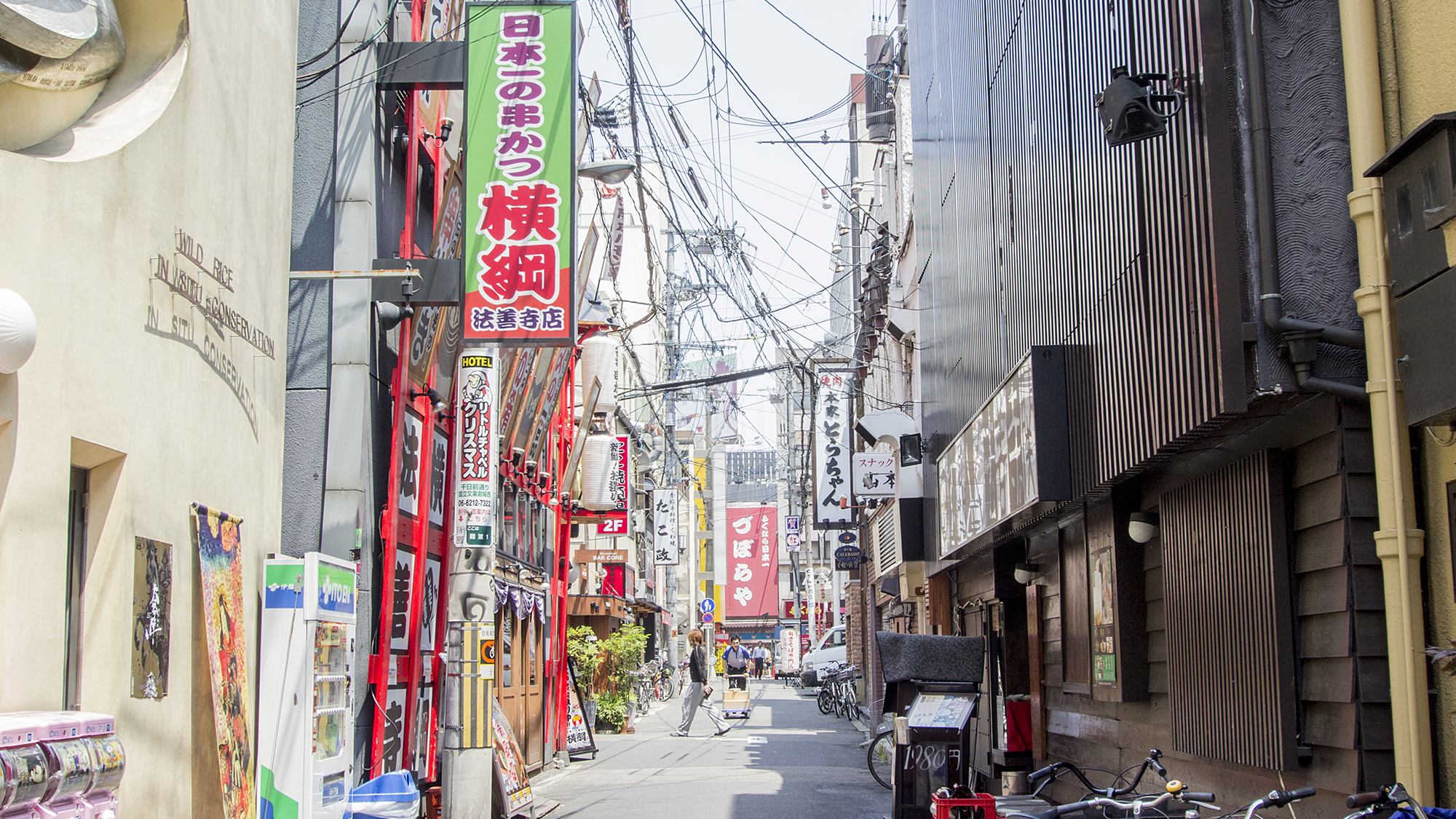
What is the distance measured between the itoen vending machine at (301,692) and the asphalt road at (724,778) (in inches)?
196

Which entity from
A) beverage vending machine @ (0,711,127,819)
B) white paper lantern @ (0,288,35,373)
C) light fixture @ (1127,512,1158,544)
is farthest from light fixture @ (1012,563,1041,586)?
white paper lantern @ (0,288,35,373)

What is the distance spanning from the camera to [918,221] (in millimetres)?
20953

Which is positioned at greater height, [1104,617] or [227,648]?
[1104,617]

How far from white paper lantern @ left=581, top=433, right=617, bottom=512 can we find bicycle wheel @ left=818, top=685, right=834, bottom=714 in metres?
12.0

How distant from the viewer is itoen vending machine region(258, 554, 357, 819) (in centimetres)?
A: 834

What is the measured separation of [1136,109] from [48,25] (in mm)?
5804

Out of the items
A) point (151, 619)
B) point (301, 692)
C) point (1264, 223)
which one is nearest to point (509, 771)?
point (301, 692)

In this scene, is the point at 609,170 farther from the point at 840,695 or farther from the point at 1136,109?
the point at 840,695

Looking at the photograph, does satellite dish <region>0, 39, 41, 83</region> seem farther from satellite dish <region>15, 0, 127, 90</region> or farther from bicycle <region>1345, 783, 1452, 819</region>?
bicycle <region>1345, 783, 1452, 819</region>

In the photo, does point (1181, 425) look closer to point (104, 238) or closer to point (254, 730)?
point (104, 238)

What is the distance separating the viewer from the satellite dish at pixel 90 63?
6051mm

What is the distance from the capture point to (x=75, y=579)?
609 centimetres

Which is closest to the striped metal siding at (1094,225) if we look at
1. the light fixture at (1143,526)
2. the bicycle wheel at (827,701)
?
the light fixture at (1143,526)

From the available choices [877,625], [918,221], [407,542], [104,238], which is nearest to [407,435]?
[407,542]
